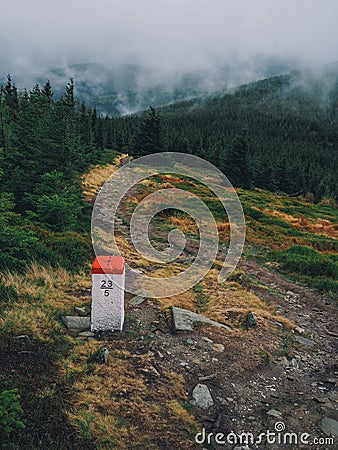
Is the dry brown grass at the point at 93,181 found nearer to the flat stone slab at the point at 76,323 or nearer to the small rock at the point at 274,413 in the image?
the flat stone slab at the point at 76,323

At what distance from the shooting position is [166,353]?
6.02 m

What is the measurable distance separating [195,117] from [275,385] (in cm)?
16630

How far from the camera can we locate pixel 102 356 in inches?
219

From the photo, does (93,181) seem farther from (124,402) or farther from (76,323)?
(124,402)

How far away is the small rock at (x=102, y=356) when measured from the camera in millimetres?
→ 5511

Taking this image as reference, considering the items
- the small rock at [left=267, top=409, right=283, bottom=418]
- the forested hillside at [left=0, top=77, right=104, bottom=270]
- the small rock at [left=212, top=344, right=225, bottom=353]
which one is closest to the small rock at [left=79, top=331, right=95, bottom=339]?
the small rock at [left=212, top=344, right=225, bottom=353]

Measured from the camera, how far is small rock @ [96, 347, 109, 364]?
18.1 feet

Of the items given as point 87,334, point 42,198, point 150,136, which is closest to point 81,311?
point 87,334

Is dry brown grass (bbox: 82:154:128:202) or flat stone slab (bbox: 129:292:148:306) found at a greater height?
dry brown grass (bbox: 82:154:128:202)

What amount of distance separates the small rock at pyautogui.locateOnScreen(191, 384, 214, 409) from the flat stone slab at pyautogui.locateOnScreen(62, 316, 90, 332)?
2.36 metres

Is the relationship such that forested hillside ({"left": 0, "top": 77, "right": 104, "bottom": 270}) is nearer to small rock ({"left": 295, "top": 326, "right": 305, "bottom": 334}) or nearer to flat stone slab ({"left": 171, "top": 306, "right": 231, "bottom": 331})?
flat stone slab ({"left": 171, "top": 306, "right": 231, "bottom": 331})

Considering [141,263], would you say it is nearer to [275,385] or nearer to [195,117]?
[275,385]

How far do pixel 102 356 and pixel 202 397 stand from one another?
1.68 metres

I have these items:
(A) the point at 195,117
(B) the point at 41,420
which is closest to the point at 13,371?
(B) the point at 41,420
